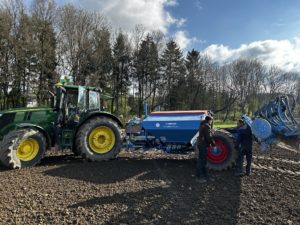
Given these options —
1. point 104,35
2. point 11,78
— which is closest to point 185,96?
point 104,35

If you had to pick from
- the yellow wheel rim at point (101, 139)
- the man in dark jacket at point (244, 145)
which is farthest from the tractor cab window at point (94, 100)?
the man in dark jacket at point (244, 145)

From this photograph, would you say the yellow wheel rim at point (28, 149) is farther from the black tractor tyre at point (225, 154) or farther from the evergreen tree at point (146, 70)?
the evergreen tree at point (146, 70)

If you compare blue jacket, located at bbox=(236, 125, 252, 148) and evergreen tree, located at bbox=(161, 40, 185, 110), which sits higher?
evergreen tree, located at bbox=(161, 40, 185, 110)

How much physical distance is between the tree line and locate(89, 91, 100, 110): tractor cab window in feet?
12.2

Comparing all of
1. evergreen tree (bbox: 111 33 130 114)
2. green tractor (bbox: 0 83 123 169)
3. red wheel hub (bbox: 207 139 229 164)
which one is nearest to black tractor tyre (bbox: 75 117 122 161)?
green tractor (bbox: 0 83 123 169)

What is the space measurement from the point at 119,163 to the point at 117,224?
160 inches

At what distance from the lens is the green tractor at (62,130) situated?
7.96m

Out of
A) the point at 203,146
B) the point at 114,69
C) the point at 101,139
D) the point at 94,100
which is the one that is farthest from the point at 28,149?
the point at 114,69

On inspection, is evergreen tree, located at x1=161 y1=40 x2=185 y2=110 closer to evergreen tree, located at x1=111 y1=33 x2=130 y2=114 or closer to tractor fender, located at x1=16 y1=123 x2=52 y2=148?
evergreen tree, located at x1=111 y1=33 x2=130 y2=114

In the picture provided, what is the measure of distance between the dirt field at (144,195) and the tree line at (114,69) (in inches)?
211

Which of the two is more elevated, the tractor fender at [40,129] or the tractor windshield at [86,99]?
the tractor windshield at [86,99]

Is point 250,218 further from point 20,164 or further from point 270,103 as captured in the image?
point 20,164

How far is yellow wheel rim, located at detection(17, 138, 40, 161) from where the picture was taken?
26.3 feet

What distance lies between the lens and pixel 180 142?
348 inches
